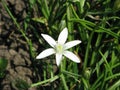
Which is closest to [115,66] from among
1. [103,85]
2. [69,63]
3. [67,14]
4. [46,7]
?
[103,85]

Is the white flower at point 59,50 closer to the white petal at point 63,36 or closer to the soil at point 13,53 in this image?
the white petal at point 63,36

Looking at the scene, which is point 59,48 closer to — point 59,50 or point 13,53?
point 59,50

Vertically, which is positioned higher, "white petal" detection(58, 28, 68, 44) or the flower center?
"white petal" detection(58, 28, 68, 44)

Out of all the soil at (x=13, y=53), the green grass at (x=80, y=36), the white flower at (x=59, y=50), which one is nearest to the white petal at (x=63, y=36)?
the white flower at (x=59, y=50)

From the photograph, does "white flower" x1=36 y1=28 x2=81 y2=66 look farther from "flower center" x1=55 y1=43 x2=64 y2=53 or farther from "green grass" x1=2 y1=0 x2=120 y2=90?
"green grass" x1=2 y1=0 x2=120 y2=90

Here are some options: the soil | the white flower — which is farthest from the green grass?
the white flower

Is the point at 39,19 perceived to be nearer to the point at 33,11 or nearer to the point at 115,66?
the point at 33,11
